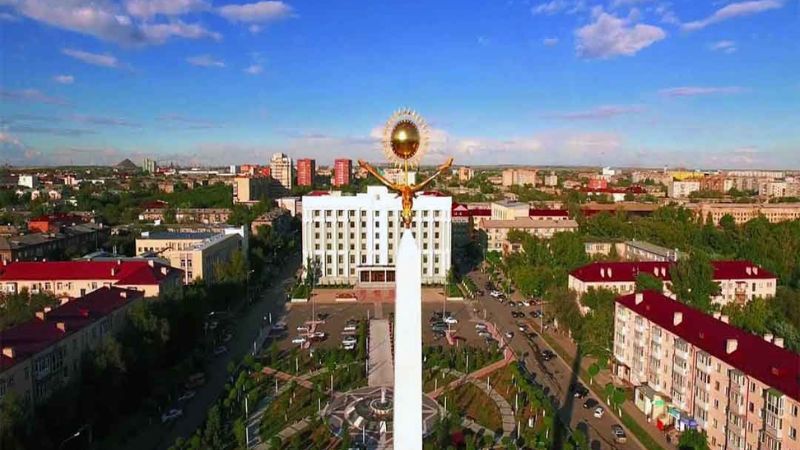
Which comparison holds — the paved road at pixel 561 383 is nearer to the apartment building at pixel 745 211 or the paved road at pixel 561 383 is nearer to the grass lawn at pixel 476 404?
the grass lawn at pixel 476 404

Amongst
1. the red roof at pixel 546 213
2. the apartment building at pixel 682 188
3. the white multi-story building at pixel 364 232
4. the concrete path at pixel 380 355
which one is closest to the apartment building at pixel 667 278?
the concrete path at pixel 380 355

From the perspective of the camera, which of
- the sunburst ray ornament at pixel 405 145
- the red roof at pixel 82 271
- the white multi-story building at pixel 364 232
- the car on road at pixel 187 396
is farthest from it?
the white multi-story building at pixel 364 232

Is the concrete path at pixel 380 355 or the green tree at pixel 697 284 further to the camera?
the green tree at pixel 697 284

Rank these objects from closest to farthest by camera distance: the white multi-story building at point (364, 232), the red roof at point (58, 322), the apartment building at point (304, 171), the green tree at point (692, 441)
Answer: the green tree at point (692, 441) < the red roof at point (58, 322) < the white multi-story building at point (364, 232) < the apartment building at point (304, 171)

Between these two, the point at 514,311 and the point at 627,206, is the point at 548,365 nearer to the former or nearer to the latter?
the point at 514,311

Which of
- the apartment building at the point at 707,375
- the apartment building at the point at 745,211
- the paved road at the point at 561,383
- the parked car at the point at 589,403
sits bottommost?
the paved road at the point at 561,383

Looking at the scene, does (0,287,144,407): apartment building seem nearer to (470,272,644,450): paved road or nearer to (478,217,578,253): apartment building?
(470,272,644,450): paved road

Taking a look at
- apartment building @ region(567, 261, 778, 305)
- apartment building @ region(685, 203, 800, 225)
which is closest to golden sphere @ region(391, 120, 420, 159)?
apartment building @ region(567, 261, 778, 305)
